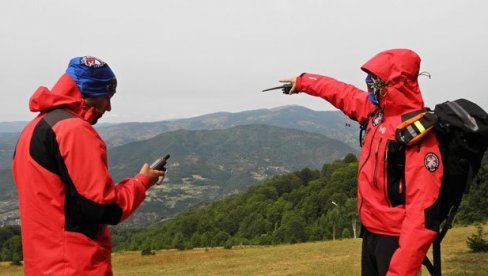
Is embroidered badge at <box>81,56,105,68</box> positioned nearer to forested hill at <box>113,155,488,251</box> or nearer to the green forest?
the green forest

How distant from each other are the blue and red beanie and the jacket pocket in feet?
7.19

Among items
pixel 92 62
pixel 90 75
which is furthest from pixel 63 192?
pixel 92 62

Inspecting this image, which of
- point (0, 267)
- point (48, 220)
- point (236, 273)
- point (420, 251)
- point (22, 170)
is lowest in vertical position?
point (0, 267)

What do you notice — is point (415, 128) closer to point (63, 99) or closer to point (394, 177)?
point (394, 177)

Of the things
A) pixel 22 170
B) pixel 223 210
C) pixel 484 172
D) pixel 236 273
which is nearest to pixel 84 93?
pixel 22 170

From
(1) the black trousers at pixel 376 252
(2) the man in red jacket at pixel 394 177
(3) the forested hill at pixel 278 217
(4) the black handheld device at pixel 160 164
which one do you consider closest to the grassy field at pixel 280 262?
(1) the black trousers at pixel 376 252

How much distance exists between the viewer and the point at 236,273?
17875 mm

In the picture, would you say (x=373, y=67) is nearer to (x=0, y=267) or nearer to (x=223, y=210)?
(x=0, y=267)

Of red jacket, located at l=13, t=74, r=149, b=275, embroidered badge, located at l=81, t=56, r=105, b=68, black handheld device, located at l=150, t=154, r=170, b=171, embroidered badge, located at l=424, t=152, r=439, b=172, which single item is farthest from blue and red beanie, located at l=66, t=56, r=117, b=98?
embroidered badge, located at l=424, t=152, r=439, b=172

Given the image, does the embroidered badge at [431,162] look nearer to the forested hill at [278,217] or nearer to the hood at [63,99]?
the hood at [63,99]

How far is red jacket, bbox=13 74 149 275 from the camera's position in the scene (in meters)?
2.88

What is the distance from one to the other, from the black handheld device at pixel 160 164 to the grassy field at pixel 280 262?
10715 mm

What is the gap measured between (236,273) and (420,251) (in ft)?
50.3

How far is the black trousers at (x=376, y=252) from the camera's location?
12.3 feet
